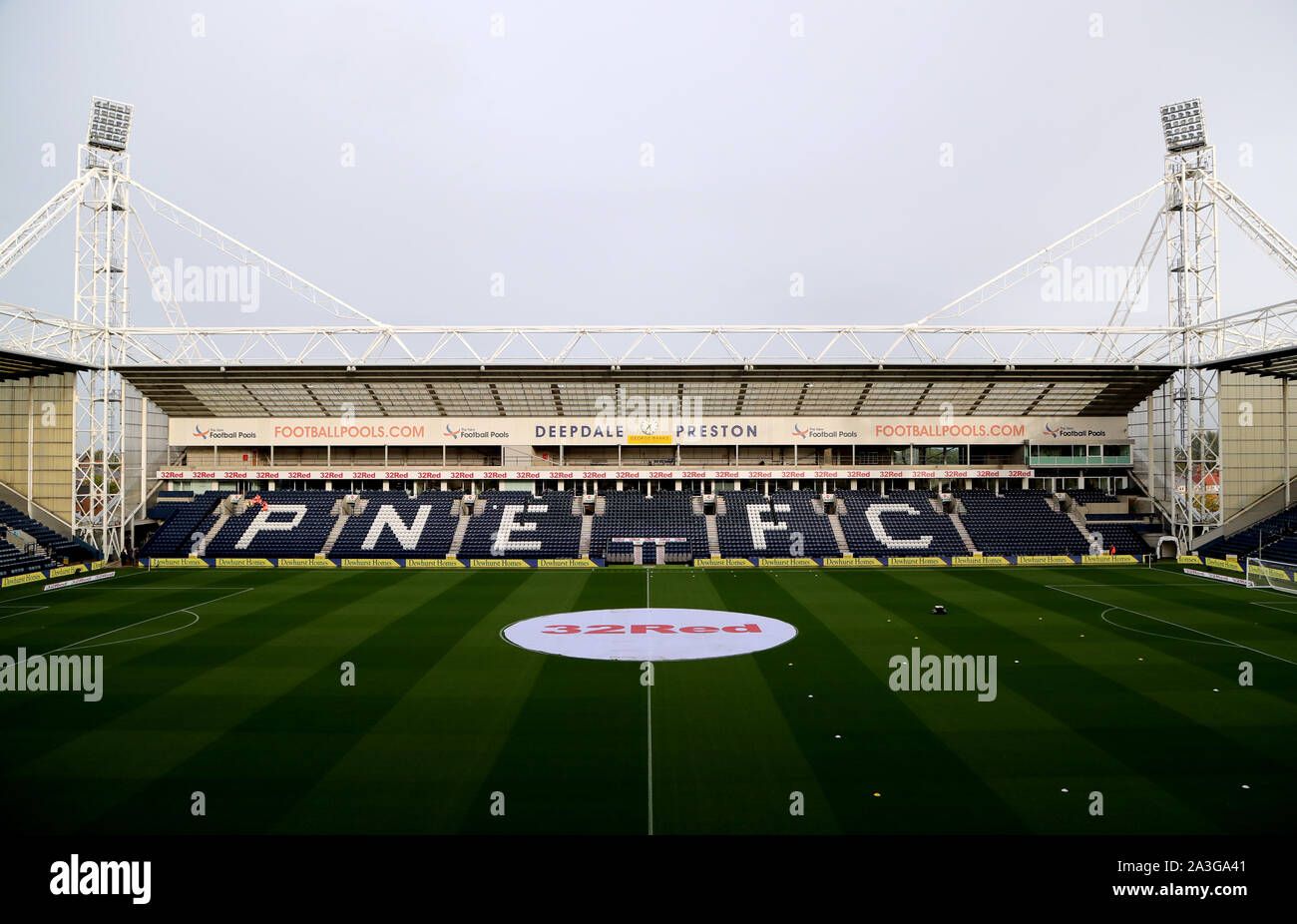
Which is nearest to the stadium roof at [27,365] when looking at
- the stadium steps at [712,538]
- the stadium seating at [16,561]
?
the stadium seating at [16,561]

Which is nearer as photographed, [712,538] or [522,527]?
[712,538]

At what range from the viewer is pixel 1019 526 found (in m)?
50.8

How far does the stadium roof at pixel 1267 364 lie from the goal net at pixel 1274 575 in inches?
458

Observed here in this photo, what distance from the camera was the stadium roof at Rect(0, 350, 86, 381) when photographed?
4012cm

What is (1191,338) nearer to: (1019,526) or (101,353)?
(1019,526)

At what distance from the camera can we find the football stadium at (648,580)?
1339cm

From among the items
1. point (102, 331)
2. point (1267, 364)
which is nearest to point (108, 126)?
point (102, 331)

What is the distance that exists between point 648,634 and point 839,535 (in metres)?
27.6

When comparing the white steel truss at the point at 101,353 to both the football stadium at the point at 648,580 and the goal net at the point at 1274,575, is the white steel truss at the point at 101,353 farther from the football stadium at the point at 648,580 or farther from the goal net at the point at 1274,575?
the goal net at the point at 1274,575

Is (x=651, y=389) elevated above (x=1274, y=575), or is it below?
above
